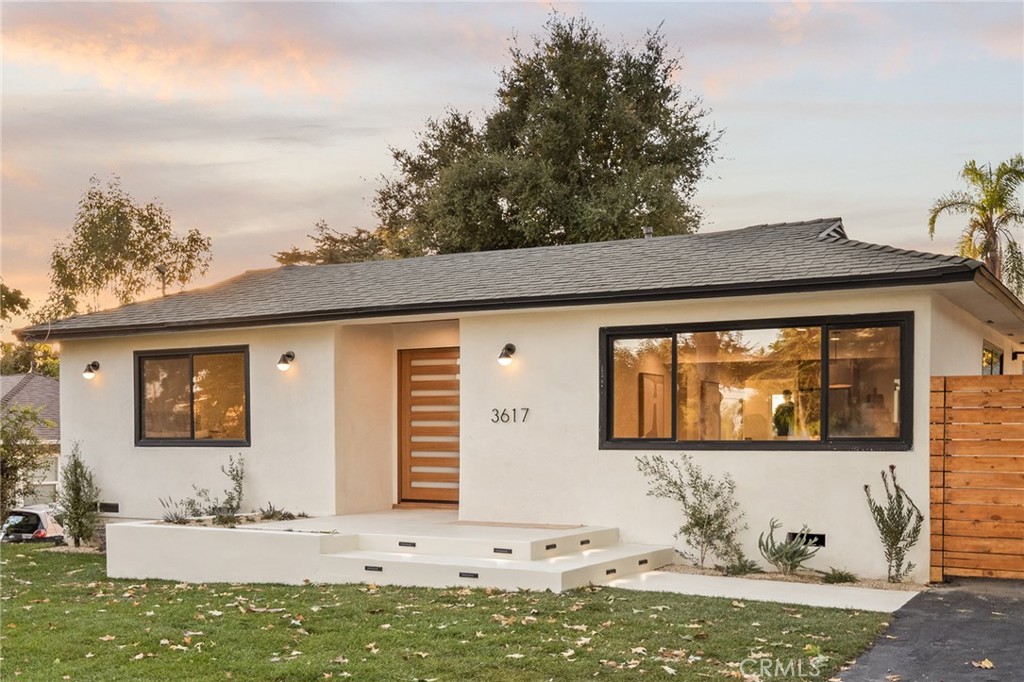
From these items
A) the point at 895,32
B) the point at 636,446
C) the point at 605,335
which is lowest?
the point at 636,446

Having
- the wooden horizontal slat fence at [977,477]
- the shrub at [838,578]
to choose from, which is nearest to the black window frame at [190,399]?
the shrub at [838,578]

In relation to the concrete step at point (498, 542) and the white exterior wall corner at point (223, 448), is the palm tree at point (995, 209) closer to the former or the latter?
the concrete step at point (498, 542)

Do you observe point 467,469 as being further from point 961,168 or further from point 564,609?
point 961,168

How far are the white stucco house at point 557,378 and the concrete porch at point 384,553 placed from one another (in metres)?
0.99

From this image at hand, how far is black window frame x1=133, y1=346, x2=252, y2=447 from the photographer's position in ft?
43.6

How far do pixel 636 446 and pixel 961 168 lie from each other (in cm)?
1323

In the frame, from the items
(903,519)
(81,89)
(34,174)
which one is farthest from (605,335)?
(34,174)

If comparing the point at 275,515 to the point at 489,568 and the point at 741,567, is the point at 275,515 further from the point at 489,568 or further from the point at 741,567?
the point at 741,567

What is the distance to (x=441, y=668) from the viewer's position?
6.06 metres

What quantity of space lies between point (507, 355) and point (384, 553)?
2.79m

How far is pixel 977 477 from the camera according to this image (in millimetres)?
9211

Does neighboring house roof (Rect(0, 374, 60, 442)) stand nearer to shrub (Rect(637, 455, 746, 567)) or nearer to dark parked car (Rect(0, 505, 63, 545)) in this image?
dark parked car (Rect(0, 505, 63, 545))

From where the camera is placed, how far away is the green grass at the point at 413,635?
6078 millimetres

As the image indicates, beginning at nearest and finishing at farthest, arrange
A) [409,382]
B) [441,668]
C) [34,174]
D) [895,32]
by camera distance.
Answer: [441,668] < [409,382] < [895,32] < [34,174]
